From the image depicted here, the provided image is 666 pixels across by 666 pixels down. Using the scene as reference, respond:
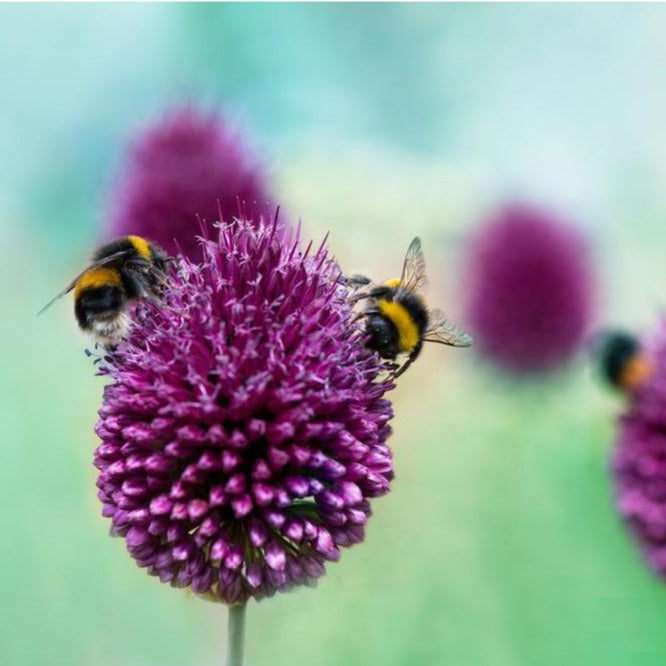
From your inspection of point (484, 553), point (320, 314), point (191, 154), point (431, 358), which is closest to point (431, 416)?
point (431, 358)

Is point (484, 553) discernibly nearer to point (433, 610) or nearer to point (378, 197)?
point (433, 610)

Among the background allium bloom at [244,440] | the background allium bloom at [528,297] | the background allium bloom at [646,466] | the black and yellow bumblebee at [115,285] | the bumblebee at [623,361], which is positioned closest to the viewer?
the background allium bloom at [244,440]

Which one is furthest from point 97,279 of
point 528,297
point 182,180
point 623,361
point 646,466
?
point 528,297

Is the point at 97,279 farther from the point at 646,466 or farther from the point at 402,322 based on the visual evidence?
the point at 646,466

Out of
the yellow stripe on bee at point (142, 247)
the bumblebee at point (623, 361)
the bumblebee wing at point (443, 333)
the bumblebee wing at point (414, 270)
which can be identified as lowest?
the bumblebee wing at point (443, 333)

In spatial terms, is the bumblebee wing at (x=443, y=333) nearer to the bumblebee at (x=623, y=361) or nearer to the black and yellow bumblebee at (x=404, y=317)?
the black and yellow bumblebee at (x=404, y=317)

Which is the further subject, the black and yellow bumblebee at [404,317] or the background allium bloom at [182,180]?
the background allium bloom at [182,180]

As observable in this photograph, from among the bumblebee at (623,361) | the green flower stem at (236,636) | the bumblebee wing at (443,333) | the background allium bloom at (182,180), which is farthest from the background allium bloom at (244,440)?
the bumblebee at (623,361)
